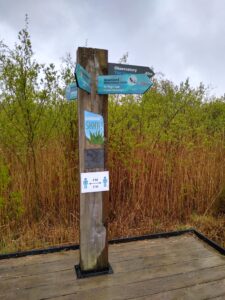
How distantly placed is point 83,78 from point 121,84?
0.72 feet

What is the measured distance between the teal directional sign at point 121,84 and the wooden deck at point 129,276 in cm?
107

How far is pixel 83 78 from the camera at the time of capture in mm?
1201

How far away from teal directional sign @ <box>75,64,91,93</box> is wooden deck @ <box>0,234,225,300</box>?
1.07 m

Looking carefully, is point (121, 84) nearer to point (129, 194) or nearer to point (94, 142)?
point (94, 142)

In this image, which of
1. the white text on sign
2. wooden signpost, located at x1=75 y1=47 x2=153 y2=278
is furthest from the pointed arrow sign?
the white text on sign

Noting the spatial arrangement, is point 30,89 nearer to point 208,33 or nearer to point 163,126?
point 163,126

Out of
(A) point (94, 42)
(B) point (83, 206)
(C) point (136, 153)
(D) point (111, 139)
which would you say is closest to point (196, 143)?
(C) point (136, 153)

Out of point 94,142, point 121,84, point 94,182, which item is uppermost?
point 121,84

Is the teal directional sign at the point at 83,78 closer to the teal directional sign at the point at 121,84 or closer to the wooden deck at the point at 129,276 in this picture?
the teal directional sign at the point at 121,84

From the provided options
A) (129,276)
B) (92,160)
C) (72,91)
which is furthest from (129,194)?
(72,91)

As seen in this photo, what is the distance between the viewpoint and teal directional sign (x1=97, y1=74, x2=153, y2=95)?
1.29 metres

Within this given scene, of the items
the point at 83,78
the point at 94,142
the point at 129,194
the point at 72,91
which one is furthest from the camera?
the point at 129,194

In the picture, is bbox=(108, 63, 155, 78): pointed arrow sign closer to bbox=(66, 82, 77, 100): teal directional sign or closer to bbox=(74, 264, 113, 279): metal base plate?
bbox=(66, 82, 77, 100): teal directional sign

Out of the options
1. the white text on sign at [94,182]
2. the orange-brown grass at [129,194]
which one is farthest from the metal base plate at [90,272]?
the orange-brown grass at [129,194]
